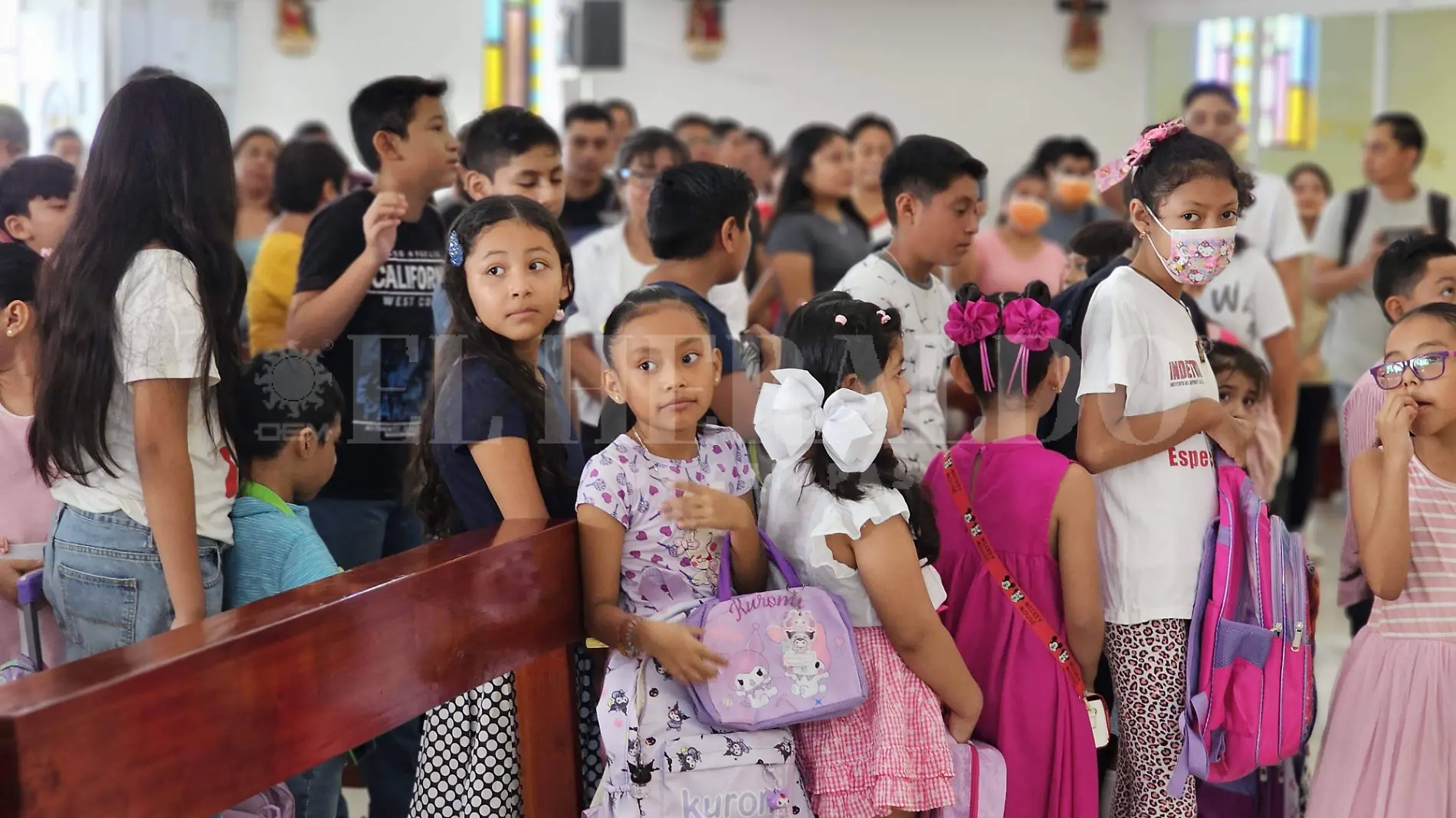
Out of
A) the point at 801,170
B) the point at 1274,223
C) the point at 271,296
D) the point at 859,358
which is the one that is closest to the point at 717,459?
the point at 859,358

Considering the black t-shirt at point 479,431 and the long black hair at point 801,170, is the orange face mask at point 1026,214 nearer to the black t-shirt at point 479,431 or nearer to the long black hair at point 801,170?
the long black hair at point 801,170

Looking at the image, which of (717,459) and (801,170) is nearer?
(717,459)

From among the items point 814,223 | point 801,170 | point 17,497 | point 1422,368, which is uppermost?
point 801,170

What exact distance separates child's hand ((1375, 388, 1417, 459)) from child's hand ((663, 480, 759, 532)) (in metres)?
1.09

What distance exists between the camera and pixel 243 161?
5492mm

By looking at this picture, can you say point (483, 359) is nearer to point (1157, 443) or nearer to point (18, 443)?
point (18, 443)

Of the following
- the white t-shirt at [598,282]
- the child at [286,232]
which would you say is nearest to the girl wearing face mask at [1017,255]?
the white t-shirt at [598,282]

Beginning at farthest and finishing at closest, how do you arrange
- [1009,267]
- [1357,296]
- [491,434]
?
[1357,296] < [1009,267] < [491,434]

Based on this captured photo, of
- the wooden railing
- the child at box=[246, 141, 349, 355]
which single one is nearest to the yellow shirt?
the child at box=[246, 141, 349, 355]

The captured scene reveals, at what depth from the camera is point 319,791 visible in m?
2.48

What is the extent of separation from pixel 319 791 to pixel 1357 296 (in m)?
4.39

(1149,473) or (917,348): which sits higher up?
(917,348)

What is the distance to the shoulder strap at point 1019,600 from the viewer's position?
2.32 meters

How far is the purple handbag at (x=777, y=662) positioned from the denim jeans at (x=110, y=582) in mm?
764
